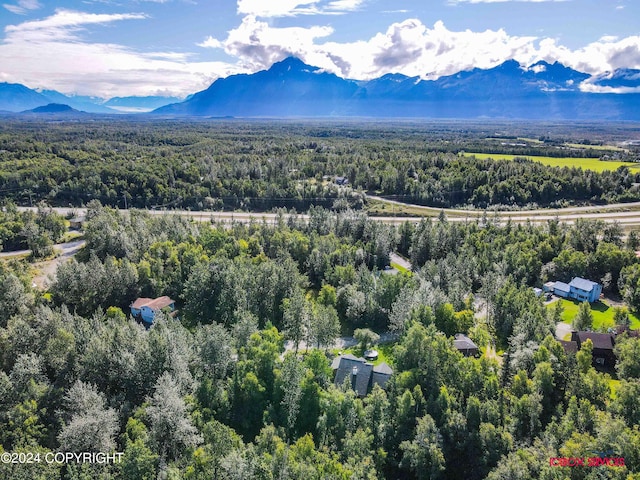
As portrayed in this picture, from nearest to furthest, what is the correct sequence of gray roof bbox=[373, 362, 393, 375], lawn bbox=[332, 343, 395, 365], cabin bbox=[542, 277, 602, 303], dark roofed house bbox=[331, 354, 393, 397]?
dark roofed house bbox=[331, 354, 393, 397] < gray roof bbox=[373, 362, 393, 375] < lawn bbox=[332, 343, 395, 365] < cabin bbox=[542, 277, 602, 303]

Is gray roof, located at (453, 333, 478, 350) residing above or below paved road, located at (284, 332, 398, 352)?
above

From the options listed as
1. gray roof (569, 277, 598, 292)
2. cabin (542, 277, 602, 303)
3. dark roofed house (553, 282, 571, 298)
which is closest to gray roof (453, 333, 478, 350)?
cabin (542, 277, 602, 303)

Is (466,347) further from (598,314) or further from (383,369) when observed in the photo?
(598,314)

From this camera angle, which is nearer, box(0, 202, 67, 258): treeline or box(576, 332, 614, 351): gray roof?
box(576, 332, 614, 351): gray roof

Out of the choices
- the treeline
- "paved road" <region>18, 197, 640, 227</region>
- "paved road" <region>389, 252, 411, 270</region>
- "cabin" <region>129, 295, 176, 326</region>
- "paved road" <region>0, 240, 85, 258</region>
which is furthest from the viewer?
"paved road" <region>18, 197, 640, 227</region>

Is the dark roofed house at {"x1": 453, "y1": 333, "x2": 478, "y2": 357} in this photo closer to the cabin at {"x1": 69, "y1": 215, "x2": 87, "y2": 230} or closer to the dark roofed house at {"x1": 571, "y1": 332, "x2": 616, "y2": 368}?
the dark roofed house at {"x1": 571, "y1": 332, "x2": 616, "y2": 368}

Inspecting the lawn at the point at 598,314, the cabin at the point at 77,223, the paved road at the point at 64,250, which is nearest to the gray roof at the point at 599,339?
the lawn at the point at 598,314
